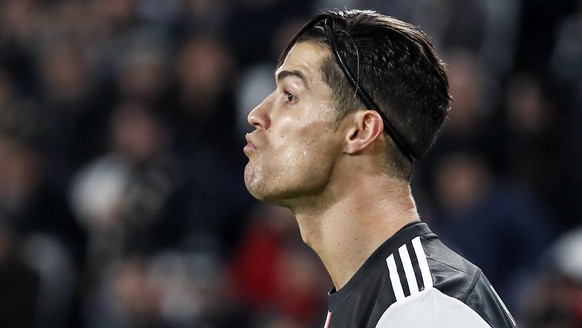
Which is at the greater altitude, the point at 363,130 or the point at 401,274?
the point at 363,130

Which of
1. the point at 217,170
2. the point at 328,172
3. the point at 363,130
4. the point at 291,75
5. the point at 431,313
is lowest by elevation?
the point at 217,170

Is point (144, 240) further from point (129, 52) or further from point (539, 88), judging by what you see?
point (539, 88)

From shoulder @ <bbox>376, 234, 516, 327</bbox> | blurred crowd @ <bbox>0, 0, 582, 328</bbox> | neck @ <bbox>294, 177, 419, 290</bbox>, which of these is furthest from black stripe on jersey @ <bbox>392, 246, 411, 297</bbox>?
blurred crowd @ <bbox>0, 0, 582, 328</bbox>

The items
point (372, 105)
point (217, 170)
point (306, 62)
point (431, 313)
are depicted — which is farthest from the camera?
point (217, 170)

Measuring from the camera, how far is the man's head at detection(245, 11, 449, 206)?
319 centimetres

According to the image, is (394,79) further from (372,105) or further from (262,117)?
(262,117)

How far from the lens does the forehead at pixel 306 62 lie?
326cm

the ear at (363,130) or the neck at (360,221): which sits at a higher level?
the ear at (363,130)

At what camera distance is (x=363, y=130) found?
3184 millimetres

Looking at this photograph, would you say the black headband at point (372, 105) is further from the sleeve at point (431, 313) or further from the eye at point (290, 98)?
the sleeve at point (431, 313)

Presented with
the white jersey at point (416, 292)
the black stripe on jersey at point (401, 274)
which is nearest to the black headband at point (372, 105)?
the white jersey at point (416, 292)

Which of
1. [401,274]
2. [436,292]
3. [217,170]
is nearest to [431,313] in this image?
[436,292]

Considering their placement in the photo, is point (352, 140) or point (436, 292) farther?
point (352, 140)

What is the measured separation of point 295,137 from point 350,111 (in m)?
0.18
